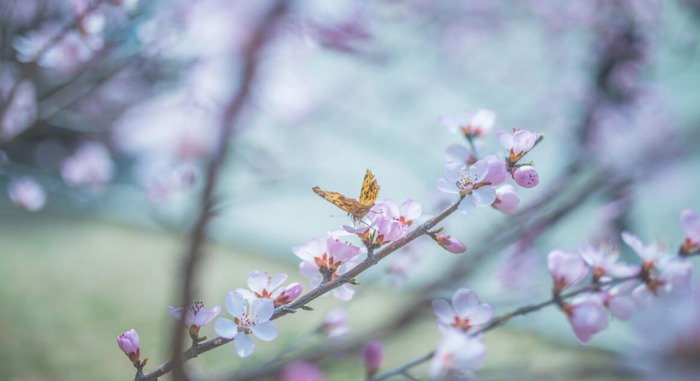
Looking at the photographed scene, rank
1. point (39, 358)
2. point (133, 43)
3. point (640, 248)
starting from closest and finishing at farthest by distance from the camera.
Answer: point (640, 248) → point (133, 43) → point (39, 358)

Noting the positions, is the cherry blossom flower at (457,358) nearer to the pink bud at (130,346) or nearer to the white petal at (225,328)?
the white petal at (225,328)

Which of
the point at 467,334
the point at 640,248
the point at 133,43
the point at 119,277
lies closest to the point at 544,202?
the point at 640,248

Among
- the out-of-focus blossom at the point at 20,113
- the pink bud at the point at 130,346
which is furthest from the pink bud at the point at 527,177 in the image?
the out-of-focus blossom at the point at 20,113

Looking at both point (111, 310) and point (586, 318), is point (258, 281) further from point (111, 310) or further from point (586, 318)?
point (111, 310)

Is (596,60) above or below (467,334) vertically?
above

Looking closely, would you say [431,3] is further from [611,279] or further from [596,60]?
[611,279]

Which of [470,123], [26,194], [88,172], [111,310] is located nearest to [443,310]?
[470,123]
